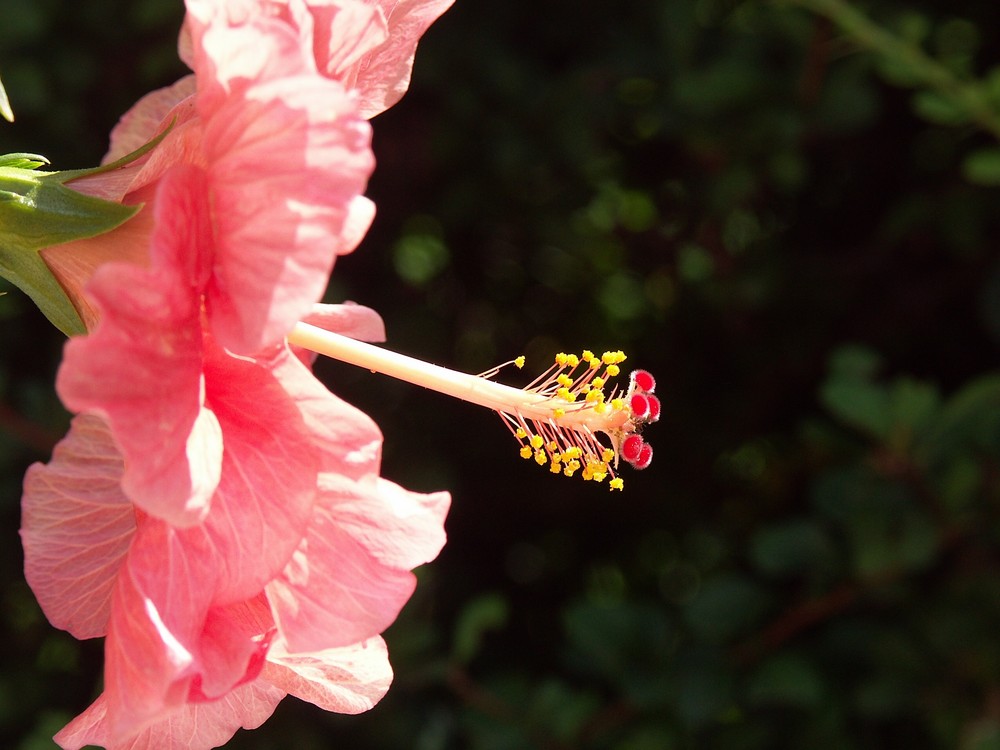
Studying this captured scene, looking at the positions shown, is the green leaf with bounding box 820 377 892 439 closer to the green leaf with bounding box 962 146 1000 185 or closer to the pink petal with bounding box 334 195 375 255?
the green leaf with bounding box 962 146 1000 185

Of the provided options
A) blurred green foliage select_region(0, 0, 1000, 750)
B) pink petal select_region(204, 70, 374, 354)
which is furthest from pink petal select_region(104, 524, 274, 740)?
blurred green foliage select_region(0, 0, 1000, 750)

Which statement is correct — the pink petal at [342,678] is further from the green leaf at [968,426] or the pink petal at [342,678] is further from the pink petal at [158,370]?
the green leaf at [968,426]

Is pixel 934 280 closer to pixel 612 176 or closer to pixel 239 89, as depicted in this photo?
pixel 612 176

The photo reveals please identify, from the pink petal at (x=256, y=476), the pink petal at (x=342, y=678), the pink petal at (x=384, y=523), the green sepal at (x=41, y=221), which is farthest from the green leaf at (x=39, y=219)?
the pink petal at (x=342, y=678)

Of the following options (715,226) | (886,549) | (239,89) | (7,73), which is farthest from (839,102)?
(239,89)

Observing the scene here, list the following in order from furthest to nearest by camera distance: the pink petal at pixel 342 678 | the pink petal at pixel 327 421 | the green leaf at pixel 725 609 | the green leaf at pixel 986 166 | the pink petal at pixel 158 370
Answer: the green leaf at pixel 725 609, the green leaf at pixel 986 166, the pink petal at pixel 342 678, the pink petal at pixel 327 421, the pink petal at pixel 158 370

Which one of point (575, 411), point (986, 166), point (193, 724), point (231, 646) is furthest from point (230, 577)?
point (986, 166)
